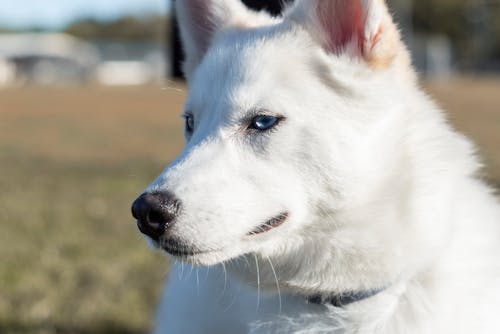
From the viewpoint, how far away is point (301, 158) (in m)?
2.91

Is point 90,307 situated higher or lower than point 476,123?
higher

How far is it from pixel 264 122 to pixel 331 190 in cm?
35

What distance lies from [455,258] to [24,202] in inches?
255

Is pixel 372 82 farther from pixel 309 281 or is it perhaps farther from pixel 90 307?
pixel 90 307

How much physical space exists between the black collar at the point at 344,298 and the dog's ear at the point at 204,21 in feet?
3.99

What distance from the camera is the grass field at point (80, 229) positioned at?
16.5 ft

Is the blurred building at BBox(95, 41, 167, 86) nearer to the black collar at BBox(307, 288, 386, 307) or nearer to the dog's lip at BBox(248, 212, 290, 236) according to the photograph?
the black collar at BBox(307, 288, 386, 307)

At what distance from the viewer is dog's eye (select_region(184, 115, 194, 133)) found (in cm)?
327

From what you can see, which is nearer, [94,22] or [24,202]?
[24,202]

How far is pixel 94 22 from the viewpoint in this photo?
109688 millimetres

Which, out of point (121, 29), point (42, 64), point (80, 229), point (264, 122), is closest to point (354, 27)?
point (264, 122)

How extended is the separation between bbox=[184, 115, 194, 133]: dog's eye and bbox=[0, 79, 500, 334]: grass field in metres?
0.59

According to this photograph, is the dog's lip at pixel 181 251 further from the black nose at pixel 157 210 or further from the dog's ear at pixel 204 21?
the dog's ear at pixel 204 21

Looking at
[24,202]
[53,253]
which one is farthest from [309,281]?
[24,202]
